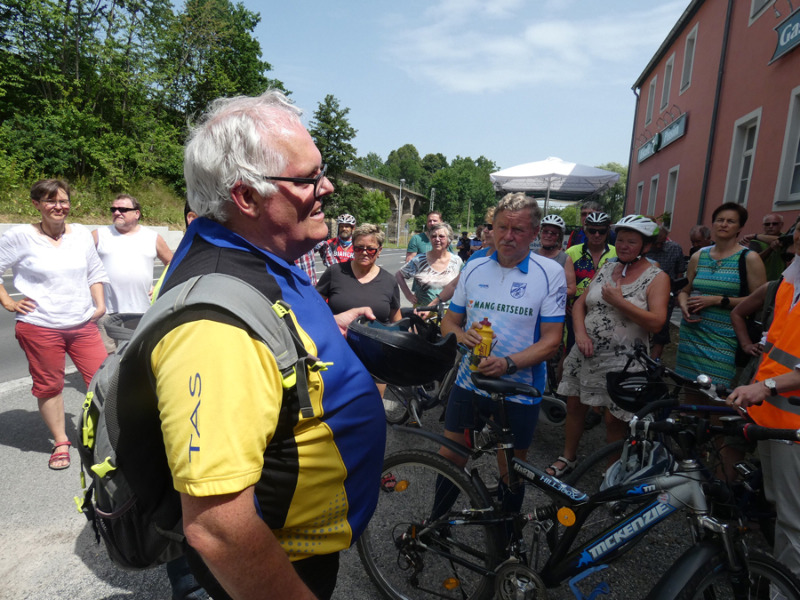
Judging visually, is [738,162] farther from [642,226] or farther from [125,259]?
[125,259]

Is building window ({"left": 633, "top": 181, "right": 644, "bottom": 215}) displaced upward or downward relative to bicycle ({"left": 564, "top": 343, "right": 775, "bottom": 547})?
upward

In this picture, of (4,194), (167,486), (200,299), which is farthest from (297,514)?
(4,194)

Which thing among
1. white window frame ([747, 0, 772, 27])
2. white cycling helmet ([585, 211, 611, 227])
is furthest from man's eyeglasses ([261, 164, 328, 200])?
white window frame ([747, 0, 772, 27])

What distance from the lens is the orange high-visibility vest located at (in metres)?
2.06

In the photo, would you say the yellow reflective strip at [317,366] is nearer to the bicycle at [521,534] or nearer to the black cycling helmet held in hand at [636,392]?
the bicycle at [521,534]

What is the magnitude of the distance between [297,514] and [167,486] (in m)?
0.30

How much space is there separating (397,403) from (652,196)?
48.2 ft

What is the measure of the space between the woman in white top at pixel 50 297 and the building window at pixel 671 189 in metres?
14.5

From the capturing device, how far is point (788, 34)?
7.27m

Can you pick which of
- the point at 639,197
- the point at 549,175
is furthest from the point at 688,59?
the point at 549,175

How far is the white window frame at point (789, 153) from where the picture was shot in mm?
7207

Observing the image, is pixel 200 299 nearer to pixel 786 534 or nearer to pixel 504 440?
pixel 504 440

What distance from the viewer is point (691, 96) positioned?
502 inches

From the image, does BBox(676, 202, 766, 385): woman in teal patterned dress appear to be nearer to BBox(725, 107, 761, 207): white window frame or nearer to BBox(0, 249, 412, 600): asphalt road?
BBox(0, 249, 412, 600): asphalt road
